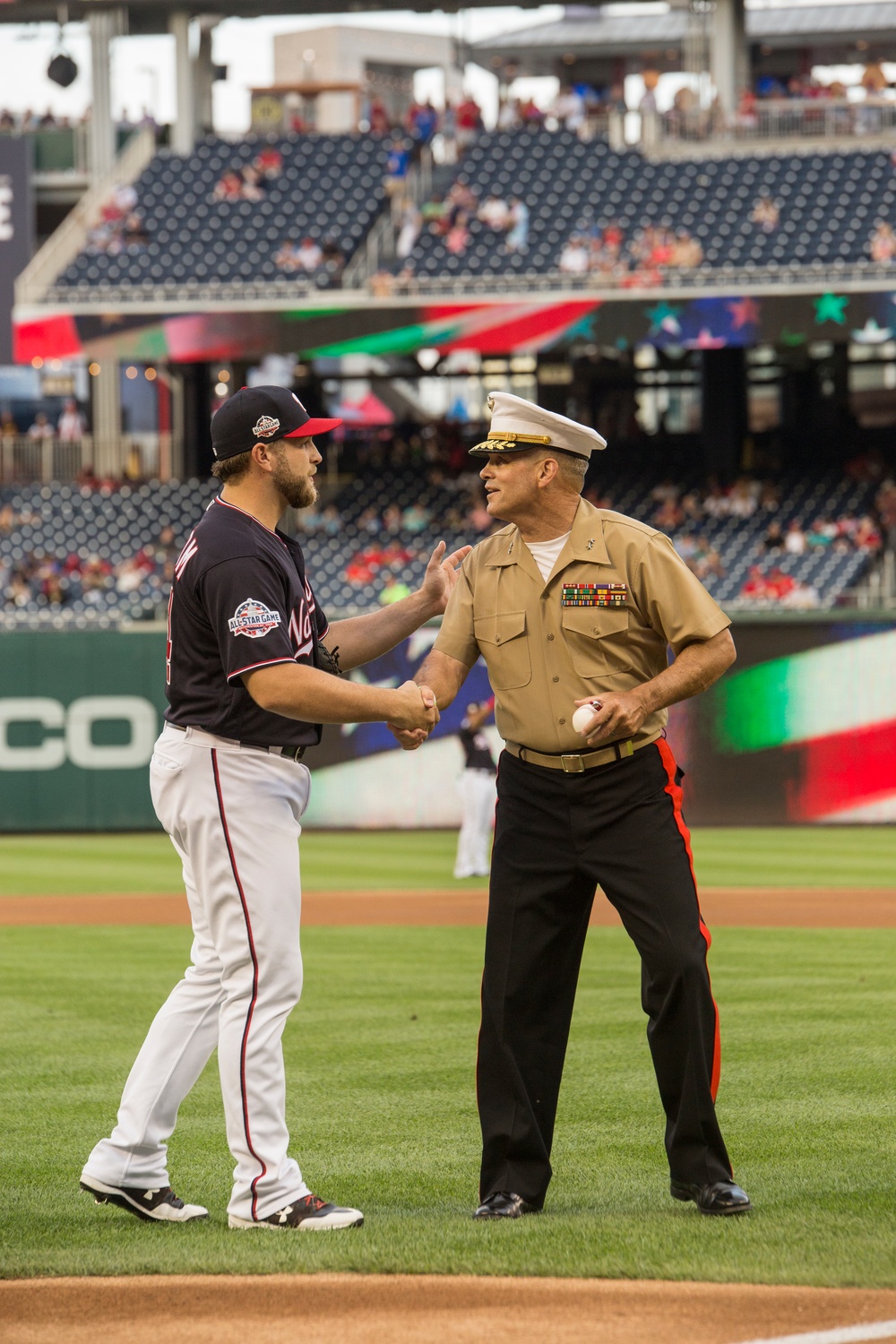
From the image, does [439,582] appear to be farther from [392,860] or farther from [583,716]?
[392,860]

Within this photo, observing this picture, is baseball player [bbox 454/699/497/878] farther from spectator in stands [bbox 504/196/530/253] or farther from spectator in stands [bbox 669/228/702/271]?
spectator in stands [bbox 504/196/530/253]

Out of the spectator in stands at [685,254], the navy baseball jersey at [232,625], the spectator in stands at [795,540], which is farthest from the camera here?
the spectator in stands at [685,254]

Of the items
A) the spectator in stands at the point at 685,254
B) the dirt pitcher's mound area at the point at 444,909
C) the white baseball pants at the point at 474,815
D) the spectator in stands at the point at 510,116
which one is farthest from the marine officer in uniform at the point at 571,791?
the spectator in stands at the point at 510,116

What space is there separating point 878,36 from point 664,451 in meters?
15.1

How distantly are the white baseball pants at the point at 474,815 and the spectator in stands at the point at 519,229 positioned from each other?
15854 millimetres

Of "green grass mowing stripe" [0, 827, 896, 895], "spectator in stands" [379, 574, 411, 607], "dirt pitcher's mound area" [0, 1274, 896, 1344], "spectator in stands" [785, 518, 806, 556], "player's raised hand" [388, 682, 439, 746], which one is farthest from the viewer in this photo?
"spectator in stands" [785, 518, 806, 556]

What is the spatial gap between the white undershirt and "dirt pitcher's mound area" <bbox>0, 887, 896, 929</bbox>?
24.9ft

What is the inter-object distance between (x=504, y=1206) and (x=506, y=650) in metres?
1.51

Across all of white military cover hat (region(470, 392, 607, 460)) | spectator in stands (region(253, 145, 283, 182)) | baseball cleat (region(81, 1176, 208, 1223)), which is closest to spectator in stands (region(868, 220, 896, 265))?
spectator in stands (region(253, 145, 283, 182))

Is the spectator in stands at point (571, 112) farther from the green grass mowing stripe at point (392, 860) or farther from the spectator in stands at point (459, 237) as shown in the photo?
the green grass mowing stripe at point (392, 860)

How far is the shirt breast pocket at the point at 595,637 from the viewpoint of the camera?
4.79m

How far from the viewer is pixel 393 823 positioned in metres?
21.1

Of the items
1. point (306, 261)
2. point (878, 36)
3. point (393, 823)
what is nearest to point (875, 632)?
point (393, 823)

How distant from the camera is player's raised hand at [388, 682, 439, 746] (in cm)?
462
